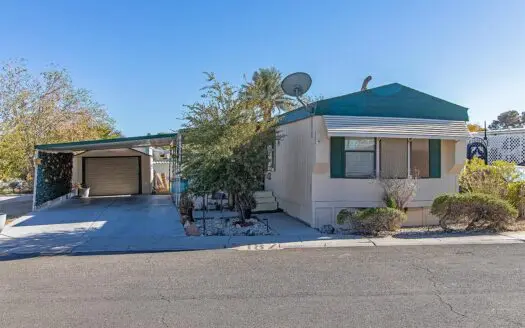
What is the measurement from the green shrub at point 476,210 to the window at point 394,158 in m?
1.38

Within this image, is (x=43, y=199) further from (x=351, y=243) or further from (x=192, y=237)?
(x=351, y=243)

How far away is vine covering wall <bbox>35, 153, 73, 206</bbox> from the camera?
15.7 metres

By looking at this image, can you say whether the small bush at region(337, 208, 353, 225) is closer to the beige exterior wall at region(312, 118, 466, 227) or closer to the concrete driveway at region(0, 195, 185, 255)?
the beige exterior wall at region(312, 118, 466, 227)

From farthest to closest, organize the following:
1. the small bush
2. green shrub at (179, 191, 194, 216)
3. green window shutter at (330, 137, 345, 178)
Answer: green shrub at (179, 191, 194, 216), green window shutter at (330, 137, 345, 178), the small bush

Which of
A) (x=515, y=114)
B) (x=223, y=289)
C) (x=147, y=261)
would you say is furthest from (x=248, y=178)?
(x=515, y=114)

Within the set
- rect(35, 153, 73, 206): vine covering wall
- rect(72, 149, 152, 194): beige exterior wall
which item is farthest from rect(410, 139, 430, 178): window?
rect(72, 149, 152, 194): beige exterior wall

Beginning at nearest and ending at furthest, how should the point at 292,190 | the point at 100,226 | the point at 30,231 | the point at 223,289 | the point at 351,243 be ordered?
1. the point at 223,289
2. the point at 351,243
3. the point at 30,231
4. the point at 100,226
5. the point at 292,190

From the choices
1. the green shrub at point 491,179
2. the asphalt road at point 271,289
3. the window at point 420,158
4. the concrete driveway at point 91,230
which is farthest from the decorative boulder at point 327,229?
the green shrub at point 491,179

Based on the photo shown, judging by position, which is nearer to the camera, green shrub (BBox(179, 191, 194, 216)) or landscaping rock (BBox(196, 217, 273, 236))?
landscaping rock (BBox(196, 217, 273, 236))

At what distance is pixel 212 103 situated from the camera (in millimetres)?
11641

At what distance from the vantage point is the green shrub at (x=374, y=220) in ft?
34.7

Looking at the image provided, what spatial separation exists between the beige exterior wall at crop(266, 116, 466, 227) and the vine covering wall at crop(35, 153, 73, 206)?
29.1ft

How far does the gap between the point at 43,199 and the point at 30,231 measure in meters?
5.29

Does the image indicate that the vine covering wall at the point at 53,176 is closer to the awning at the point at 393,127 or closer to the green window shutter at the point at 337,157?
the green window shutter at the point at 337,157
